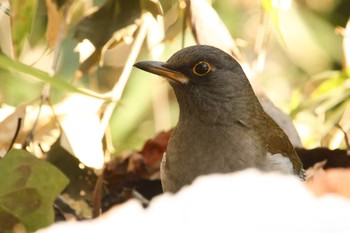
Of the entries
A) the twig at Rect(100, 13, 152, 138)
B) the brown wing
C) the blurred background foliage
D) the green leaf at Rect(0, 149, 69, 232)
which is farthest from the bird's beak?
the green leaf at Rect(0, 149, 69, 232)

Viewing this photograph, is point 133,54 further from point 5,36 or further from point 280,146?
point 280,146

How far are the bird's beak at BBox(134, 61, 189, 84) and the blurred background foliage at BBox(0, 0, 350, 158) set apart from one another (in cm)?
19

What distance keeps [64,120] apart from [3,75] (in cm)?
61

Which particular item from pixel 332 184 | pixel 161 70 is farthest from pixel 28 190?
pixel 161 70

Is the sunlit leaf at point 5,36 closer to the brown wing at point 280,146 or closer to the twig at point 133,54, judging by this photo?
the twig at point 133,54

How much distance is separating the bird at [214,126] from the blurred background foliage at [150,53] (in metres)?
0.20

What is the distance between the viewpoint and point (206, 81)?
2646 mm

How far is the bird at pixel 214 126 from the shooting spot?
243cm

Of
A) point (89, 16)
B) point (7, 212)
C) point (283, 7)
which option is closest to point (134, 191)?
point (89, 16)

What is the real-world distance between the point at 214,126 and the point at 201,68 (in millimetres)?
186

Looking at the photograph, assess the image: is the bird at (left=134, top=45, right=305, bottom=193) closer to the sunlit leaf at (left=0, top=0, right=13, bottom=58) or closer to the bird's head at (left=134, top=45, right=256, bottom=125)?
the bird's head at (left=134, top=45, right=256, bottom=125)

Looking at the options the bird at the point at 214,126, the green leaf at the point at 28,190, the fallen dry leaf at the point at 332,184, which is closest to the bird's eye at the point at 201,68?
the bird at the point at 214,126

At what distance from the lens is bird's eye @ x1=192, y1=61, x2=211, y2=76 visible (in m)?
2.56

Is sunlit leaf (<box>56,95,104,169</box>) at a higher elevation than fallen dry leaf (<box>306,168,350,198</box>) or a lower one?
lower
